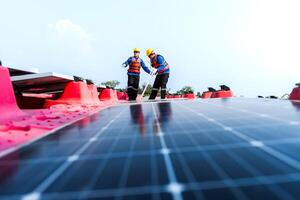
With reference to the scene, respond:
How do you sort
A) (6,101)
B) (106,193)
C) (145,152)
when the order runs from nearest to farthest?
1. (106,193)
2. (145,152)
3. (6,101)

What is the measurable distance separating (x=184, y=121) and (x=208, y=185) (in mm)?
2883

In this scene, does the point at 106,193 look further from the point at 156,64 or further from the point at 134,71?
the point at 134,71

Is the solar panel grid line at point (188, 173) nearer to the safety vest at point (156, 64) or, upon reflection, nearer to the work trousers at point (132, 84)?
the safety vest at point (156, 64)

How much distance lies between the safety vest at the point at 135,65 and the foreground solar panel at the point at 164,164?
11.8m

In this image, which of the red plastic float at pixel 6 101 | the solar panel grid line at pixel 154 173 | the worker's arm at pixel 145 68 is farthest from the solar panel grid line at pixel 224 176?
the worker's arm at pixel 145 68

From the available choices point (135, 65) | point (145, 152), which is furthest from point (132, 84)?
point (145, 152)

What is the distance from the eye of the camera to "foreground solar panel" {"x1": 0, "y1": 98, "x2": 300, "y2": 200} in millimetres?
2264

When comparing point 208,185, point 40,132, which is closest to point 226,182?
point 208,185

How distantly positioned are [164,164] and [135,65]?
13509 millimetres


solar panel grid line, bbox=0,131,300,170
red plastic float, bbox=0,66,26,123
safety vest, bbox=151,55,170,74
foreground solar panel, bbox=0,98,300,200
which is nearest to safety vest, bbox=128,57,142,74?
safety vest, bbox=151,55,170,74

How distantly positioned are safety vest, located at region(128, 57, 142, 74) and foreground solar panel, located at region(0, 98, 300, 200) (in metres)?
11.8

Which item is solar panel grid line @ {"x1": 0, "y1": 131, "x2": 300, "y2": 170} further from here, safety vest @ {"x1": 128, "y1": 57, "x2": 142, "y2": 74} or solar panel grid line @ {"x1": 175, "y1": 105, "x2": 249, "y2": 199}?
safety vest @ {"x1": 128, "y1": 57, "x2": 142, "y2": 74}

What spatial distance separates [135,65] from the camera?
16188 mm

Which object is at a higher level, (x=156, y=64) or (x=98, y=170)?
(x=156, y=64)
